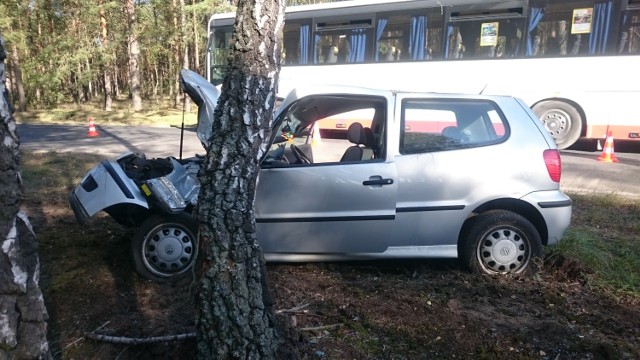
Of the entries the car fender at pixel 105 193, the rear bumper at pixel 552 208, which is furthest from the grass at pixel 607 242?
the car fender at pixel 105 193

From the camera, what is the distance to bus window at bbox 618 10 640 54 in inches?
446

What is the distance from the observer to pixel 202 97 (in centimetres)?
434

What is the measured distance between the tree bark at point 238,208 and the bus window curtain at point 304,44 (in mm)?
12632

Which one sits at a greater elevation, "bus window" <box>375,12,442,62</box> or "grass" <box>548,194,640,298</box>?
"bus window" <box>375,12,442,62</box>

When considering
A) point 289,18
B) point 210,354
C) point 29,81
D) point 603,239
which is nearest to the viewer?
point 210,354

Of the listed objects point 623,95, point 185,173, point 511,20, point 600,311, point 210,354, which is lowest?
point 600,311

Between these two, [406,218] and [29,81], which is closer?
[406,218]

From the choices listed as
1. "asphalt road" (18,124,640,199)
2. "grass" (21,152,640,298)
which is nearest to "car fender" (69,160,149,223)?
"grass" (21,152,640,298)

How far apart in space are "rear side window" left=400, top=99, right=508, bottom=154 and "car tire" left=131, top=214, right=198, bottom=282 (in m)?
1.84

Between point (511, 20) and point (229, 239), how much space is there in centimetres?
1192

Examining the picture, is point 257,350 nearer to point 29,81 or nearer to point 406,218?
point 406,218

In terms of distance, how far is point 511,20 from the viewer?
12.4 metres

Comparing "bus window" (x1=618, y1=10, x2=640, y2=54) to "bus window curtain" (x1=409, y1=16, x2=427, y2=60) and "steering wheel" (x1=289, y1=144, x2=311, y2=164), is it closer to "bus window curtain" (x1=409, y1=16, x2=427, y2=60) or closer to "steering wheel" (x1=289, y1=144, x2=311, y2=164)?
Answer: "bus window curtain" (x1=409, y1=16, x2=427, y2=60)

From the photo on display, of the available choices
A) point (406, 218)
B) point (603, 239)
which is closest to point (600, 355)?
point (406, 218)
